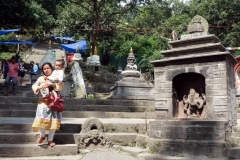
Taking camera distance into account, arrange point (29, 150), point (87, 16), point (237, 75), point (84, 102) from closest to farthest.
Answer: point (29, 150), point (84, 102), point (237, 75), point (87, 16)

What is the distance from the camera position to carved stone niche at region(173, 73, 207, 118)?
5844mm

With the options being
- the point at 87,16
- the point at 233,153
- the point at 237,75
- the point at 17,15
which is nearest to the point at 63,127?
the point at 233,153

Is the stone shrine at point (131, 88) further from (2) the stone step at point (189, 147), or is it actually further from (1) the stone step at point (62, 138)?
(2) the stone step at point (189, 147)

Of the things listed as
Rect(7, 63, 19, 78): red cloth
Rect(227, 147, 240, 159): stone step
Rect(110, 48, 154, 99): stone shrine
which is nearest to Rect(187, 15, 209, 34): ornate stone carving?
Rect(227, 147, 240, 159): stone step

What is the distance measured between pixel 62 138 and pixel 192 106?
2.82m

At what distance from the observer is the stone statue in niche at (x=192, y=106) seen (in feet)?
19.0

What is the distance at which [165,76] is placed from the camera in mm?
6156

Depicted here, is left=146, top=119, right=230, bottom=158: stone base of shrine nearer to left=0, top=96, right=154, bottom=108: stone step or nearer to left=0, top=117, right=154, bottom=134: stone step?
left=0, top=117, right=154, bottom=134: stone step

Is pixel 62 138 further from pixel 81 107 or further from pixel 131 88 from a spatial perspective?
pixel 131 88

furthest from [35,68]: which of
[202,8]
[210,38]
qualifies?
[202,8]

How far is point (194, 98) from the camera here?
5957mm

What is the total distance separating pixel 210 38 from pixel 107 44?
19509 mm

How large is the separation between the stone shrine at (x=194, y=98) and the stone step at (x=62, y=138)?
0.56 m

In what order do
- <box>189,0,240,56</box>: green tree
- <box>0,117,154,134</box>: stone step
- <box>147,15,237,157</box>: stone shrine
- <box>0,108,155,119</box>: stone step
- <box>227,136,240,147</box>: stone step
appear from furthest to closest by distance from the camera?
1. <box>189,0,240,56</box>: green tree
2. <box>0,108,155,119</box>: stone step
3. <box>0,117,154,134</box>: stone step
4. <box>147,15,237,157</box>: stone shrine
5. <box>227,136,240,147</box>: stone step
